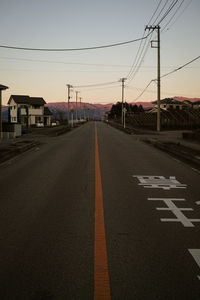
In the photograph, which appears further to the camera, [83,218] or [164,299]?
[83,218]

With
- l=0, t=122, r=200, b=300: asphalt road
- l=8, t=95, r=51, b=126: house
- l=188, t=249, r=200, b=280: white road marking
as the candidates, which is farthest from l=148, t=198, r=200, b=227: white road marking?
l=8, t=95, r=51, b=126: house

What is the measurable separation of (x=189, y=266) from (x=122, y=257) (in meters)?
0.79

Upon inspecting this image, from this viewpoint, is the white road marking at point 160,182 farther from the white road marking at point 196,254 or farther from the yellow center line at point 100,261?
the white road marking at point 196,254

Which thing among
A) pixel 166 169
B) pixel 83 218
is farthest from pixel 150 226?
pixel 166 169

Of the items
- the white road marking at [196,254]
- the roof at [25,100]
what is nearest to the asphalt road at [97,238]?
the white road marking at [196,254]

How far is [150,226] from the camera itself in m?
4.52

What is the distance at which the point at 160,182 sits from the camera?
784cm

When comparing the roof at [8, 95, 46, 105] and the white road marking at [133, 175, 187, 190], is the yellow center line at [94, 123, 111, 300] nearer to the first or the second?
the white road marking at [133, 175, 187, 190]

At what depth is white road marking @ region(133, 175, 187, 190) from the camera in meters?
7.35

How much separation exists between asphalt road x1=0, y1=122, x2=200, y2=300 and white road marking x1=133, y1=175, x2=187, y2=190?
26mm

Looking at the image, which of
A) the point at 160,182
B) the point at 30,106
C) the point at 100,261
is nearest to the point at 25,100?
the point at 30,106

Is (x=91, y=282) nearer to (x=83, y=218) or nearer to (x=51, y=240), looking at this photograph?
(x=51, y=240)

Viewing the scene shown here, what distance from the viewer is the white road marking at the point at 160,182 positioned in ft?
24.1

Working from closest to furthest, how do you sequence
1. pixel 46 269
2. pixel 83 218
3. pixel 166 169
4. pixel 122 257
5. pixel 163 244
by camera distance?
pixel 46 269 < pixel 122 257 < pixel 163 244 < pixel 83 218 < pixel 166 169
